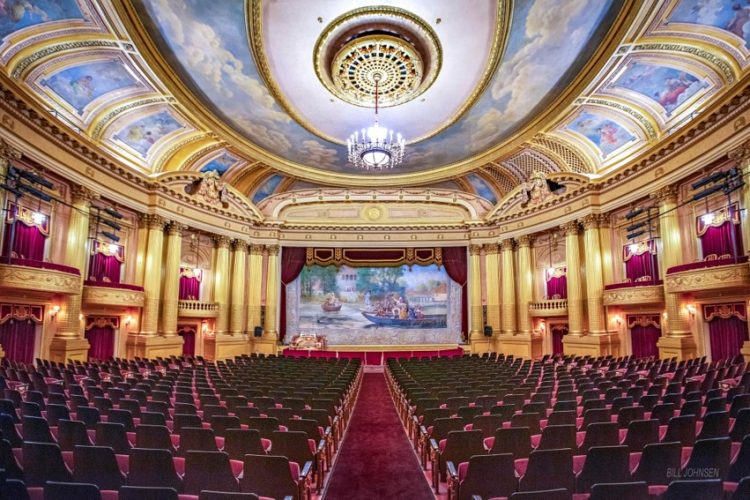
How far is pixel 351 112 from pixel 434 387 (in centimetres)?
1020

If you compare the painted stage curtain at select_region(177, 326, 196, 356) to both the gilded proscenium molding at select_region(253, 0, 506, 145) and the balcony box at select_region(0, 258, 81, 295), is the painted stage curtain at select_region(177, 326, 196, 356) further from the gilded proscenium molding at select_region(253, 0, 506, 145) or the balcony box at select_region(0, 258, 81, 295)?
the gilded proscenium molding at select_region(253, 0, 506, 145)

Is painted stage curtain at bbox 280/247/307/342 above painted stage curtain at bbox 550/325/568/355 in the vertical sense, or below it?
above

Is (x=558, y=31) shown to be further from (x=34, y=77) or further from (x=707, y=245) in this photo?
(x=34, y=77)

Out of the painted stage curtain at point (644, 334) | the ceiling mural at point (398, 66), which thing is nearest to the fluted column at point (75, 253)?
the ceiling mural at point (398, 66)

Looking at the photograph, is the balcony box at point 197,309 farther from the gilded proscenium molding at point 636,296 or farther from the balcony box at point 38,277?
the gilded proscenium molding at point 636,296

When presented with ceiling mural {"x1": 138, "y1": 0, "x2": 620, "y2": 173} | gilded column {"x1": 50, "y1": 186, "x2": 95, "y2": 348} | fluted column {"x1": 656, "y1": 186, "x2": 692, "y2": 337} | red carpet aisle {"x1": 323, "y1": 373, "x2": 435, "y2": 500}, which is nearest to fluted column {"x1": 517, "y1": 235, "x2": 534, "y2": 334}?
ceiling mural {"x1": 138, "y1": 0, "x2": 620, "y2": 173}

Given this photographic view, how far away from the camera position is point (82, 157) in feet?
41.9

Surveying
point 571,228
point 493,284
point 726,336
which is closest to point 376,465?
point 726,336

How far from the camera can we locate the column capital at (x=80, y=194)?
12734mm

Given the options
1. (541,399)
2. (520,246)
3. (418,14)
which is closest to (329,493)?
(541,399)

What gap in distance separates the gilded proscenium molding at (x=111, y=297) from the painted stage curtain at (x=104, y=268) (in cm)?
87

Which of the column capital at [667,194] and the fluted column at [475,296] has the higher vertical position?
the column capital at [667,194]

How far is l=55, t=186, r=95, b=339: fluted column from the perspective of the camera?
39.4ft

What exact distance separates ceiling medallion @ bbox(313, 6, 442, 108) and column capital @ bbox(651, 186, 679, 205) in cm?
810
